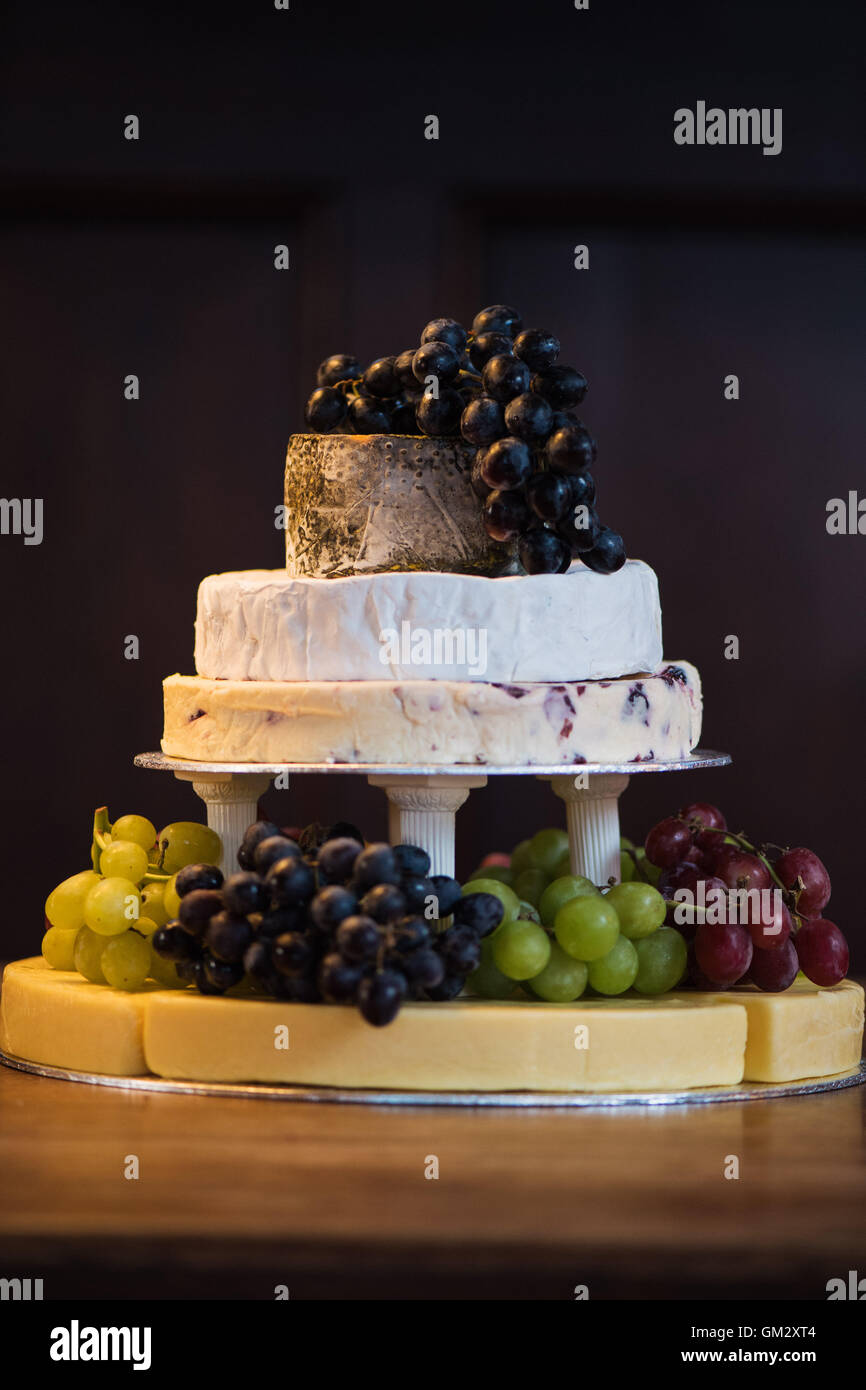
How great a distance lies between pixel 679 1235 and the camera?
1.50 metres

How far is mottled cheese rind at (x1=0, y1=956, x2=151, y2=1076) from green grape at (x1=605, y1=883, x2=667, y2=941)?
22.3 inches

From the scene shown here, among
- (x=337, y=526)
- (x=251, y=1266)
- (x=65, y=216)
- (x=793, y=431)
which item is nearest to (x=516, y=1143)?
(x=251, y=1266)

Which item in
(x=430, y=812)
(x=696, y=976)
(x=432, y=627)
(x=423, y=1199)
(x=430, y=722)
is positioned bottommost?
(x=423, y=1199)

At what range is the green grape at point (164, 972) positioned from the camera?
6.72 feet

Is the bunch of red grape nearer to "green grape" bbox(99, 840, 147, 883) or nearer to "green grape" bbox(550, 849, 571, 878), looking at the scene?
"green grape" bbox(550, 849, 571, 878)

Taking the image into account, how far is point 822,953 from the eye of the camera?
205cm

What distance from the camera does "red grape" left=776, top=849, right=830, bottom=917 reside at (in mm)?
2125

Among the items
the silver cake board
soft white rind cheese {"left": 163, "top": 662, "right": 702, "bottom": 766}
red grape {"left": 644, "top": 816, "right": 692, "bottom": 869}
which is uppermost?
soft white rind cheese {"left": 163, "top": 662, "right": 702, "bottom": 766}

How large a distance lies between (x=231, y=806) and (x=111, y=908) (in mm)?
201

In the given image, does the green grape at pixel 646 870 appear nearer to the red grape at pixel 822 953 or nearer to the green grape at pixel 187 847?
the red grape at pixel 822 953

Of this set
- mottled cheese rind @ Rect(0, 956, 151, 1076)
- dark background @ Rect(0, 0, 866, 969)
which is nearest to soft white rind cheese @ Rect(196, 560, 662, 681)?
mottled cheese rind @ Rect(0, 956, 151, 1076)

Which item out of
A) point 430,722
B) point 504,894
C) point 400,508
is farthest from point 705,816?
point 400,508

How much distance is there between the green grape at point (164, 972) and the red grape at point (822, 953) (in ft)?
2.50

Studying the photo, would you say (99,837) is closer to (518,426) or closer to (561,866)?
(561,866)
